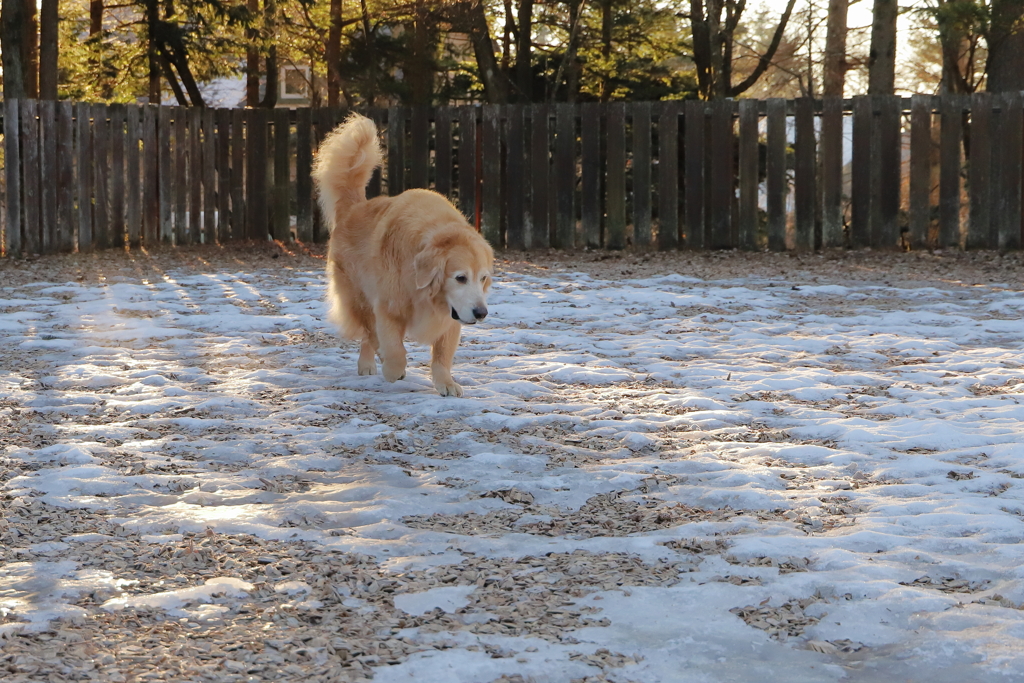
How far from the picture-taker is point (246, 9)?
14.0m

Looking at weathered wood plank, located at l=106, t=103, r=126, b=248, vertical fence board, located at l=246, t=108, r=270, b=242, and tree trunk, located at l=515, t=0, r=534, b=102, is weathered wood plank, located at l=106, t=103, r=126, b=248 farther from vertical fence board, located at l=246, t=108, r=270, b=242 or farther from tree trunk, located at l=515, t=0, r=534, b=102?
tree trunk, located at l=515, t=0, r=534, b=102

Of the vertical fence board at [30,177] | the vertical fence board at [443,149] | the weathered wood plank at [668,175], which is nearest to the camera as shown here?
the vertical fence board at [30,177]

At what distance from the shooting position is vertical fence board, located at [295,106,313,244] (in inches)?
512

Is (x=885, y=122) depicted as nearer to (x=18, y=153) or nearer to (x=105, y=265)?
(x=105, y=265)

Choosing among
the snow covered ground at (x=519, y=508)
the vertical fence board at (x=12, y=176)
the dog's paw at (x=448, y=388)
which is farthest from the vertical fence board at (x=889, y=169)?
the vertical fence board at (x=12, y=176)

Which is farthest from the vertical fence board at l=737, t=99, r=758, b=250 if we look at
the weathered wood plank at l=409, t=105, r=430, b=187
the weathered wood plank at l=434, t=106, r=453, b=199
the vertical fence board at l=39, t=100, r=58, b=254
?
the vertical fence board at l=39, t=100, r=58, b=254

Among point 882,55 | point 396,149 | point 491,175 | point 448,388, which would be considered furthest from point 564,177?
point 448,388

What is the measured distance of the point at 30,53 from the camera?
1326 centimetres

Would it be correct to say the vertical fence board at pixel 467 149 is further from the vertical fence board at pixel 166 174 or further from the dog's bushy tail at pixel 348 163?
the dog's bushy tail at pixel 348 163

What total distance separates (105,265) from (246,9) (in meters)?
4.75

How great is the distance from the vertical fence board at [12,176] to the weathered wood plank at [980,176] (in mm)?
10104

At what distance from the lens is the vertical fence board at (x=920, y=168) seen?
37.9 ft

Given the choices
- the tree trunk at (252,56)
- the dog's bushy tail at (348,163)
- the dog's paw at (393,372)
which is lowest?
the dog's paw at (393,372)

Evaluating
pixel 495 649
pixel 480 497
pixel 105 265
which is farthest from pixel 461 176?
pixel 495 649
